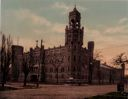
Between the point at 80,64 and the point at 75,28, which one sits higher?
the point at 75,28

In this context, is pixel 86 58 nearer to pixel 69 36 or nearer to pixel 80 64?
pixel 80 64

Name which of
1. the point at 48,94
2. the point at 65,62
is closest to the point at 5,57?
the point at 48,94

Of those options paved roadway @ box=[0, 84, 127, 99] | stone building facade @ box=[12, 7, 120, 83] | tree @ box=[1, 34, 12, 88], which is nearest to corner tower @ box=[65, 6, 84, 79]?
stone building facade @ box=[12, 7, 120, 83]

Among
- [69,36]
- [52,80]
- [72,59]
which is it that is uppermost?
[69,36]

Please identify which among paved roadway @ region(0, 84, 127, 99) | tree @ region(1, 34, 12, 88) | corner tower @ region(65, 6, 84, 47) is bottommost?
paved roadway @ region(0, 84, 127, 99)

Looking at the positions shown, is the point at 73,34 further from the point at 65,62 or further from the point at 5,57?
the point at 5,57

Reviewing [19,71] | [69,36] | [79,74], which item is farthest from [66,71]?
[19,71]

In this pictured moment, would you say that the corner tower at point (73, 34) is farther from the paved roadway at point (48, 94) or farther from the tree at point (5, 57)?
the paved roadway at point (48, 94)

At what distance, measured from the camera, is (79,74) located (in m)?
88.2

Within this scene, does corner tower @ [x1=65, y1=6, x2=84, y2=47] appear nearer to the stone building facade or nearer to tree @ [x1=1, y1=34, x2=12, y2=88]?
the stone building facade

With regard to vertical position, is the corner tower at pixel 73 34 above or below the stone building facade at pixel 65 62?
above

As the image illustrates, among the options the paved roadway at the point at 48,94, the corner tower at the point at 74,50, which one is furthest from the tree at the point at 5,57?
the corner tower at the point at 74,50

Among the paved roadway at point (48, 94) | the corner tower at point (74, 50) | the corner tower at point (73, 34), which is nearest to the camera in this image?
the paved roadway at point (48, 94)

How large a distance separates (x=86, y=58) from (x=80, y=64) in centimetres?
334
